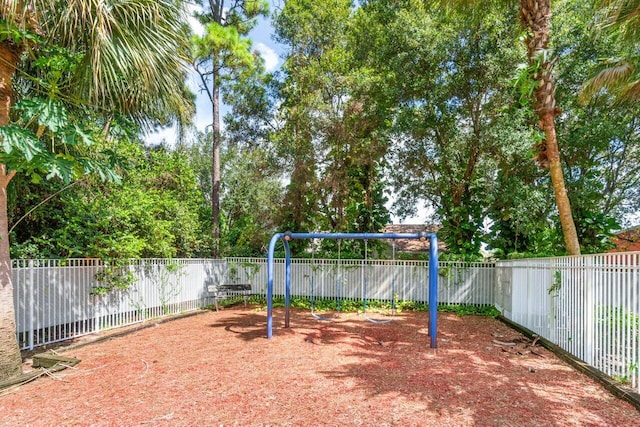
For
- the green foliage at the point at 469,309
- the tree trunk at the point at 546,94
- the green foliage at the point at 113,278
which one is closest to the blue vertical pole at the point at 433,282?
the tree trunk at the point at 546,94

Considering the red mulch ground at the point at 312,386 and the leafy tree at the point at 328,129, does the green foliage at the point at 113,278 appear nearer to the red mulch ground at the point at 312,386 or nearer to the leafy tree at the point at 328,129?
the red mulch ground at the point at 312,386

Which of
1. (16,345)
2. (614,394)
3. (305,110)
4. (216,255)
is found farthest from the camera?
(216,255)

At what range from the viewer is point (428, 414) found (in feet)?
12.8

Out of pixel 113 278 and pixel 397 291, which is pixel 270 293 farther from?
pixel 397 291

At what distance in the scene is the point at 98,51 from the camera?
4.29 m

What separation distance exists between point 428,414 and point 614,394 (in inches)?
91.2

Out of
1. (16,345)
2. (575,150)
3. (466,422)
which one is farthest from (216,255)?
(575,150)

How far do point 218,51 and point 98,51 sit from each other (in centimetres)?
1096

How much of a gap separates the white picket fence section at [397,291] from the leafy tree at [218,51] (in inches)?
143

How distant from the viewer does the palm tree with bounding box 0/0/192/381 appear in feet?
13.9

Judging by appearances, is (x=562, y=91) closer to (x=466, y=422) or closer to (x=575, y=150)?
(x=575, y=150)

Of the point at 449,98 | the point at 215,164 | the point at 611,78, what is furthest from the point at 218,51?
the point at 611,78

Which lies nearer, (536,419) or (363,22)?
(536,419)

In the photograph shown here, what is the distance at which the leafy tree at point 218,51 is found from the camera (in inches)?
543
